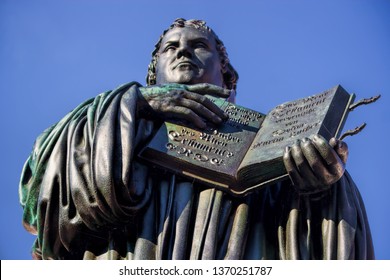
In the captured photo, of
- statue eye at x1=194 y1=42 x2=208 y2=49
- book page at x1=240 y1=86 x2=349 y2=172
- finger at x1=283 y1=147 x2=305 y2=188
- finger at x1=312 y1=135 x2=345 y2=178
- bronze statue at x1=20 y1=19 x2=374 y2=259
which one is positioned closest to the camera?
finger at x1=312 y1=135 x2=345 y2=178

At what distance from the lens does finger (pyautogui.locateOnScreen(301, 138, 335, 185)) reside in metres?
13.3

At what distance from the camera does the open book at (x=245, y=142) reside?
13.8 meters

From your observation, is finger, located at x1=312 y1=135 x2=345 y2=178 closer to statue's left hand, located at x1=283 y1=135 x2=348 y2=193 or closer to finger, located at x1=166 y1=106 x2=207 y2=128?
statue's left hand, located at x1=283 y1=135 x2=348 y2=193

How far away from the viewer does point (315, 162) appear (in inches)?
524

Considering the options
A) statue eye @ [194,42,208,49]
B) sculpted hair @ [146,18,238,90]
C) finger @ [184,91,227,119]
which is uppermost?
sculpted hair @ [146,18,238,90]

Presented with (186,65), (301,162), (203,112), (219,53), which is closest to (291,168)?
(301,162)

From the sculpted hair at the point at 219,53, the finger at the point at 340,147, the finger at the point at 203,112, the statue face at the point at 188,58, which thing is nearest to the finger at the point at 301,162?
the finger at the point at 340,147

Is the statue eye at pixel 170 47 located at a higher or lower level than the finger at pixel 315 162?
higher

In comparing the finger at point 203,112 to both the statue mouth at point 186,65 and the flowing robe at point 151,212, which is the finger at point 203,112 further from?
the statue mouth at point 186,65

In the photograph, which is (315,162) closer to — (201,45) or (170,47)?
(201,45)

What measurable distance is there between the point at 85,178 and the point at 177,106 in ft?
4.45

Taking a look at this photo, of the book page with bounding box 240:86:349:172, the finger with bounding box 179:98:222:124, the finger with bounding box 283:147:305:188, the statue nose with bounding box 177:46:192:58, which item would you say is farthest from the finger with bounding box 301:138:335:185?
the statue nose with bounding box 177:46:192:58

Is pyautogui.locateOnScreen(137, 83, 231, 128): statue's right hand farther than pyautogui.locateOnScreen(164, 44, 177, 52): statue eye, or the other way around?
pyautogui.locateOnScreen(164, 44, 177, 52): statue eye

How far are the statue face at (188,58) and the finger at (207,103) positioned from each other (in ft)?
3.26
